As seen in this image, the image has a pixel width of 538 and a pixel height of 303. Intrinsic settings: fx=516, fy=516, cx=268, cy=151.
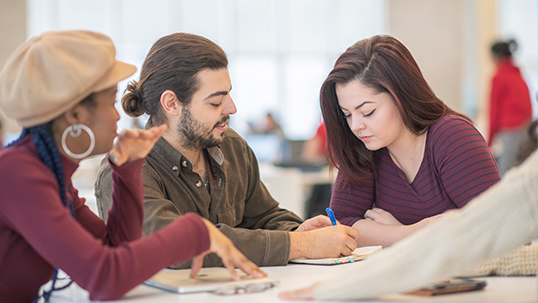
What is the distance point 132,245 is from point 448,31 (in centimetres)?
929

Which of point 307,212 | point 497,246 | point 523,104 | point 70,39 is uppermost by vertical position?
point 70,39

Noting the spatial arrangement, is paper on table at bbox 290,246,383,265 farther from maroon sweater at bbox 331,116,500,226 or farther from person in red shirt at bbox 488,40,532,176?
person in red shirt at bbox 488,40,532,176

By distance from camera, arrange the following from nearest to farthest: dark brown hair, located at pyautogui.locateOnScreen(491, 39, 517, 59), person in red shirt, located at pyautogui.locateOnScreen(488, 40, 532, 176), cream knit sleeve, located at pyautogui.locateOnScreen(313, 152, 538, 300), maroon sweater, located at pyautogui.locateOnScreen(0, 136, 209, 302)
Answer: cream knit sleeve, located at pyautogui.locateOnScreen(313, 152, 538, 300) < maroon sweater, located at pyautogui.locateOnScreen(0, 136, 209, 302) < person in red shirt, located at pyautogui.locateOnScreen(488, 40, 532, 176) < dark brown hair, located at pyautogui.locateOnScreen(491, 39, 517, 59)

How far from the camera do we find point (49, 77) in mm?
889

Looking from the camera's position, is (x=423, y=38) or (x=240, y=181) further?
(x=423, y=38)

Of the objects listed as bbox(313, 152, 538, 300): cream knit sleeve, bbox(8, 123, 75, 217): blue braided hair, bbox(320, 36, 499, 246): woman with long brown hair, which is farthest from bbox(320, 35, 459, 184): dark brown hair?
bbox(8, 123, 75, 217): blue braided hair

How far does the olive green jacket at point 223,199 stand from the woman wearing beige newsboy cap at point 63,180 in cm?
23

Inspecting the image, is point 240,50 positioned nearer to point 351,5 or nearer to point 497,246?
point 351,5

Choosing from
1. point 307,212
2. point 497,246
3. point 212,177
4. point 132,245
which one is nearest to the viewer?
point 497,246

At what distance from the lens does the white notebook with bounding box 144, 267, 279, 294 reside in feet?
3.06

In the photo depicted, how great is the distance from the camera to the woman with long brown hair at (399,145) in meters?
1.44

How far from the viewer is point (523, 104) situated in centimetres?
488

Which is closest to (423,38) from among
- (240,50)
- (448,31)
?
(448,31)

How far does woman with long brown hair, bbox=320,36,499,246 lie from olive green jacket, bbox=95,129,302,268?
0.26 metres
